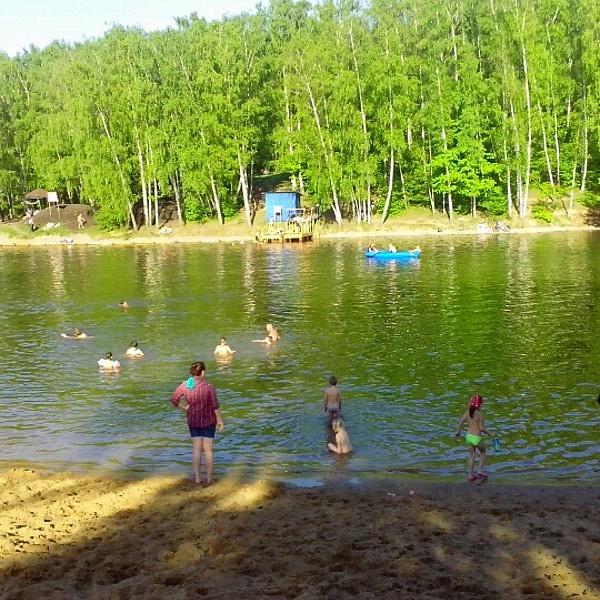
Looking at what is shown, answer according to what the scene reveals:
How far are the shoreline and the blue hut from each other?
341cm

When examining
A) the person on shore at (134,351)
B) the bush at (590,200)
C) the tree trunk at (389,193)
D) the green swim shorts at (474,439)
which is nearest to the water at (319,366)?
the person on shore at (134,351)

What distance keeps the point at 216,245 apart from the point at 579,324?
53444mm

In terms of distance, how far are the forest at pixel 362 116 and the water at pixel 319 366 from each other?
100ft

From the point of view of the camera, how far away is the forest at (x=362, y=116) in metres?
80.2

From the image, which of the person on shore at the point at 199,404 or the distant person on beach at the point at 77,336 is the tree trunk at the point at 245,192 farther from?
the person on shore at the point at 199,404

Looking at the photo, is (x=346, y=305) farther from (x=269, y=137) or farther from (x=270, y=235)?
(x=269, y=137)

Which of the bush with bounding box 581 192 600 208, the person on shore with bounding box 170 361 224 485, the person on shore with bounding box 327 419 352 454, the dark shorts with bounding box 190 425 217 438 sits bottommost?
the person on shore with bounding box 327 419 352 454

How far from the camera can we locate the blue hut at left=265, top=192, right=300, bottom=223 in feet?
281

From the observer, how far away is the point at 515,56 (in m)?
80.1

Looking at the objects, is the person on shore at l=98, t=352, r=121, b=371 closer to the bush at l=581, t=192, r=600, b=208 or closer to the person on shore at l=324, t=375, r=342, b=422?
the person on shore at l=324, t=375, r=342, b=422

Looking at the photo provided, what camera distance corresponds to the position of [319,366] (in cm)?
2698

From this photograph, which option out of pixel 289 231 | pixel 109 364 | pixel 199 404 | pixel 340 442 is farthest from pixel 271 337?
pixel 289 231

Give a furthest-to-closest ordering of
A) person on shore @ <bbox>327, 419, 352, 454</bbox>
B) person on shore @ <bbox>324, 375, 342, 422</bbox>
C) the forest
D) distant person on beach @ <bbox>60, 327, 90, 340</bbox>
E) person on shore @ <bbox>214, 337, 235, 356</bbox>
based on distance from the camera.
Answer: the forest < distant person on beach @ <bbox>60, 327, 90, 340</bbox> < person on shore @ <bbox>214, 337, 235, 356</bbox> < person on shore @ <bbox>324, 375, 342, 422</bbox> < person on shore @ <bbox>327, 419, 352, 454</bbox>

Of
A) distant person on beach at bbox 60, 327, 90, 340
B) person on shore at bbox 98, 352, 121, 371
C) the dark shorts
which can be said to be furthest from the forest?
the dark shorts
